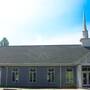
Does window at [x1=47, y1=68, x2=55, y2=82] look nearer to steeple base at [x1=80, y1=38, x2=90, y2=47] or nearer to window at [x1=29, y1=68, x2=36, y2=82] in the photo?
window at [x1=29, y1=68, x2=36, y2=82]

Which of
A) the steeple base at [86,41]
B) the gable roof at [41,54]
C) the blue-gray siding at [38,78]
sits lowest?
the blue-gray siding at [38,78]

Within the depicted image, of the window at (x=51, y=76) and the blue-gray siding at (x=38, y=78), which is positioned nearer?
the blue-gray siding at (x=38, y=78)

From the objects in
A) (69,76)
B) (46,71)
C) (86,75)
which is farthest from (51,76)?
(86,75)

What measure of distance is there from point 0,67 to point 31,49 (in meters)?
6.29

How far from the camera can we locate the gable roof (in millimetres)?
37438

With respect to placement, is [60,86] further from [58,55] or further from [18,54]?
[18,54]

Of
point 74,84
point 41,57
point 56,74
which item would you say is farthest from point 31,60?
point 74,84

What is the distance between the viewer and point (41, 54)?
131 ft

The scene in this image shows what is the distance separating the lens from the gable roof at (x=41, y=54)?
1474 inches

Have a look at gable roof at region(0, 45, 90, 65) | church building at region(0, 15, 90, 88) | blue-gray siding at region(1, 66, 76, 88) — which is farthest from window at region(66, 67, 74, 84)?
gable roof at region(0, 45, 90, 65)

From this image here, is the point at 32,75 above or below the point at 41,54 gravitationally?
below

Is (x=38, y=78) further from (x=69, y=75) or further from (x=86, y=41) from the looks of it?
(x=86, y=41)

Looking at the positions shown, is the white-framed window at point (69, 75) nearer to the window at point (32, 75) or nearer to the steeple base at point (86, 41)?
the window at point (32, 75)

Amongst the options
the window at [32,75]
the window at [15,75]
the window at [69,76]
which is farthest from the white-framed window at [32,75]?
the window at [69,76]
